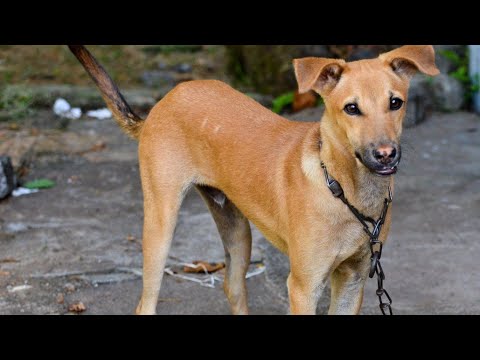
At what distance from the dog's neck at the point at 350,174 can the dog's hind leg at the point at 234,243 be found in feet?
3.79

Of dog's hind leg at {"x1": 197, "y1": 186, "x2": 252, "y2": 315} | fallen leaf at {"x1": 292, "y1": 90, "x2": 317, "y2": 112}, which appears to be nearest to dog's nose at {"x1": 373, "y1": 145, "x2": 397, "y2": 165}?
dog's hind leg at {"x1": 197, "y1": 186, "x2": 252, "y2": 315}

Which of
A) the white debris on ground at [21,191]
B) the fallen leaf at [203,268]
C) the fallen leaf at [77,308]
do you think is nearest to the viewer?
the fallen leaf at [77,308]

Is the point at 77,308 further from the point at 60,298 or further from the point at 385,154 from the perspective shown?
the point at 385,154

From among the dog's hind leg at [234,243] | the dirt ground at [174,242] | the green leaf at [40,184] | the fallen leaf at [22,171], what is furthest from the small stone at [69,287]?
the fallen leaf at [22,171]

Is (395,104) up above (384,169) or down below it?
above

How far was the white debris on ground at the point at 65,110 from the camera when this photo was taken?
9445 mm

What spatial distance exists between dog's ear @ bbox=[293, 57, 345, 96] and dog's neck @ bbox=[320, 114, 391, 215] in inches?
6.4

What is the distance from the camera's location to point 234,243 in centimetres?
540

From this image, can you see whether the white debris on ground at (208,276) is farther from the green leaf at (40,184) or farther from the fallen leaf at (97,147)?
the fallen leaf at (97,147)

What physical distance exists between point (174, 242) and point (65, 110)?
3.48 meters

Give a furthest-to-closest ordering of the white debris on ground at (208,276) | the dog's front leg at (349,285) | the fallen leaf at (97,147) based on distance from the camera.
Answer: the fallen leaf at (97,147), the white debris on ground at (208,276), the dog's front leg at (349,285)

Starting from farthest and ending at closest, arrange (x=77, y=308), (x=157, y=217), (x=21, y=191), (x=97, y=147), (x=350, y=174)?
(x=97, y=147), (x=21, y=191), (x=77, y=308), (x=157, y=217), (x=350, y=174)

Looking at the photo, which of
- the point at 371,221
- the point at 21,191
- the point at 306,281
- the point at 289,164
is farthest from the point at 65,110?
the point at 371,221

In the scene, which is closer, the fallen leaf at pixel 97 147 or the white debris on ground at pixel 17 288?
the white debris on ground at pixel 17 288
